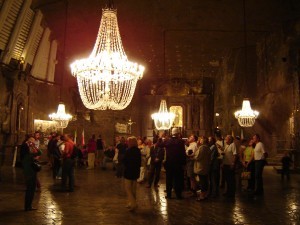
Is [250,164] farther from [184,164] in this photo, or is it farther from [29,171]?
[29,171]

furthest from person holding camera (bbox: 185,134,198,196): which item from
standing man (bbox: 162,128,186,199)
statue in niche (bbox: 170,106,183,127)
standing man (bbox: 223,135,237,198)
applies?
statue in niche (bbox: 170,106,183,127)

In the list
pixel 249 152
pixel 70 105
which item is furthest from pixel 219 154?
pixel 70 105

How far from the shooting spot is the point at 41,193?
714 centimetres

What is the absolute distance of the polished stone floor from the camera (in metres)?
4.86

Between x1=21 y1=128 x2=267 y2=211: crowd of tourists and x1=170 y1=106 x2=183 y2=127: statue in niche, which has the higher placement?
x1=170 y1=106 x2=183 y2=127: statue in niche

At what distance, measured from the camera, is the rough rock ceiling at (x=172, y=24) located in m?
12.0

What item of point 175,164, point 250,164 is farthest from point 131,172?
point 250,164

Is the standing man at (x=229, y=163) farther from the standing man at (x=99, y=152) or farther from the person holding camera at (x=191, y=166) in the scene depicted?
the standing man at (x=99, y=152)

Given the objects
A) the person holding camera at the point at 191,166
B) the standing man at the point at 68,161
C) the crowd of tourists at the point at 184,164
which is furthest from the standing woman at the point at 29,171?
the person holding camera at the point at 191,166

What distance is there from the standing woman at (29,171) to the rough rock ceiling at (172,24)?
300 inches

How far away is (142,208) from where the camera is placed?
19.0 ft

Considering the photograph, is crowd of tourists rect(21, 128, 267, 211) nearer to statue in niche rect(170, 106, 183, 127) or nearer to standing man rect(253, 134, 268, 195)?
standing man rect(253, 134, 268, 195)

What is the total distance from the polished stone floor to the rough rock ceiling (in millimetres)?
6773

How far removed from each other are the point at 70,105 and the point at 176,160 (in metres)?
14.6
